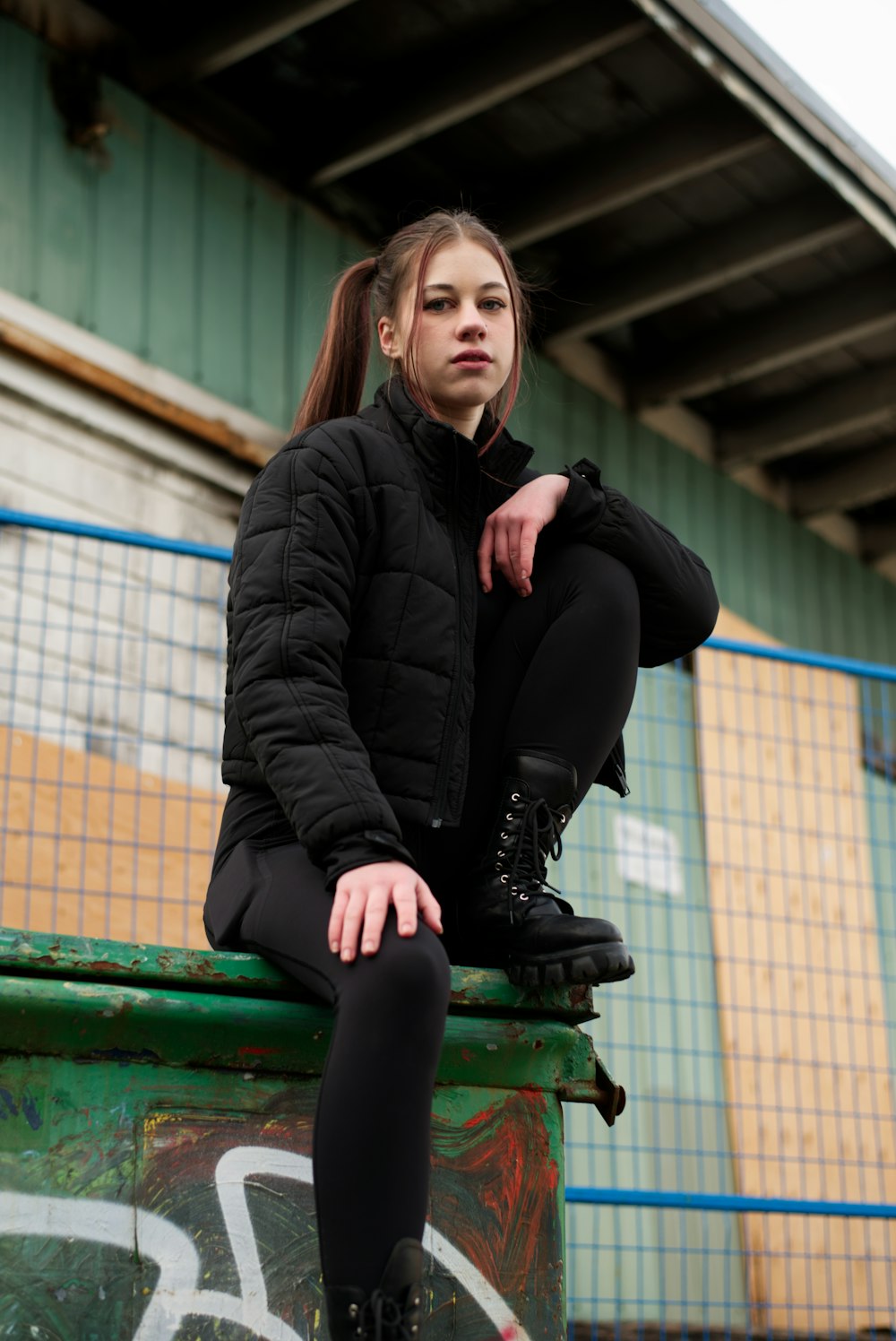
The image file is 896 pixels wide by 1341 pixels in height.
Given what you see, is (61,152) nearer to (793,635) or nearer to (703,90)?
(703,90)

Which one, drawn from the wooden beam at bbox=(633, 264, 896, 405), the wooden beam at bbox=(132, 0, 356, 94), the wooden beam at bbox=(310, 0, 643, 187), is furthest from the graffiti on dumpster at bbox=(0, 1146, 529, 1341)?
the wooden beam at bbox=(633, 264, 896, 405)

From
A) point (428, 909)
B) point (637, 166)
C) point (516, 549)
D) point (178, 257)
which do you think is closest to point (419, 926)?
point (428, 909)

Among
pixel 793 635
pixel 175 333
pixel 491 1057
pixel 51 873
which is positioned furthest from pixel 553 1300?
pixel 793 635

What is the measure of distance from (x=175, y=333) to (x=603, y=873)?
7.98 feet

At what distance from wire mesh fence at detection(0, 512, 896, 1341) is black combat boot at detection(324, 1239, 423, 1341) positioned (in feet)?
6.95

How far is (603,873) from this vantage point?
5.91 m

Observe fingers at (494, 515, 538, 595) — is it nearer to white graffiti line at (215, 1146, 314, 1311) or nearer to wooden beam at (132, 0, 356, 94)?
white graffiti line at (215, 1146, 314, 1311)

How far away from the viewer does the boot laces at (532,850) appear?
2.08m

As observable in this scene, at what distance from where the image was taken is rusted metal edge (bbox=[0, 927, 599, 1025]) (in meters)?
1.81

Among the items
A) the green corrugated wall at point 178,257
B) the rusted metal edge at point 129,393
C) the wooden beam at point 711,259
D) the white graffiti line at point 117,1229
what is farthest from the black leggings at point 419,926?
the wooden beam at point 711,259

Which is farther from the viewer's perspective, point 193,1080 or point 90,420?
Answer: point 90,420

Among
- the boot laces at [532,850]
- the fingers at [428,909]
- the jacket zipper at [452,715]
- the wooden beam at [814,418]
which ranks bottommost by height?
the fingers at [428,909]

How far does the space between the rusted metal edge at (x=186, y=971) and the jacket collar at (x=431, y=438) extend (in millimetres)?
734

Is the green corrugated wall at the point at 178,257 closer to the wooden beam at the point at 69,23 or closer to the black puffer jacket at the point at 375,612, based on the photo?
the wooden beam at the point at 69,23
